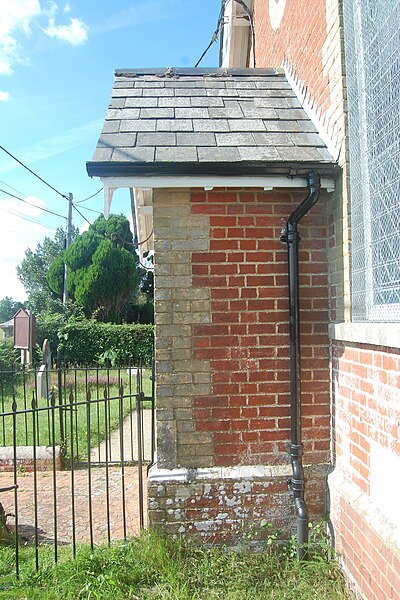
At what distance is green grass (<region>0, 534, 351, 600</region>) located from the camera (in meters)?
3.00

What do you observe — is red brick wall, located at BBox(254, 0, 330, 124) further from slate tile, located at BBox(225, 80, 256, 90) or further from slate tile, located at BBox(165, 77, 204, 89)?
slate tile, located at BBox(165, 77, 204, 89)

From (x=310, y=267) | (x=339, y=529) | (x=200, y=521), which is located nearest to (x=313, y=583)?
(x=339, y=529)

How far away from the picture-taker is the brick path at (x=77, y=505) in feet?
13.7

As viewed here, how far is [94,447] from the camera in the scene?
715 cm

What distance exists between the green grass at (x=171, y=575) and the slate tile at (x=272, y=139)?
3.03 m

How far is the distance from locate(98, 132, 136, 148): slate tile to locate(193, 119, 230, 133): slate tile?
541 millimetres

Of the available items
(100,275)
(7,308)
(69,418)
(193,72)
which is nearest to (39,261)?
(7,308)

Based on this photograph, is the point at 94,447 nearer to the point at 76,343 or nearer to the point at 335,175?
the point at 335,175

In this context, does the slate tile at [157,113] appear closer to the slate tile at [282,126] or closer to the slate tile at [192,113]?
the slate tile at [192,113]

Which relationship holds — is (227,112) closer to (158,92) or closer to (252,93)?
(252,93)

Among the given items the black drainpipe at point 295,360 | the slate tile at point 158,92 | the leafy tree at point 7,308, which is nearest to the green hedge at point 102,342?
the slate tile at point 158,92

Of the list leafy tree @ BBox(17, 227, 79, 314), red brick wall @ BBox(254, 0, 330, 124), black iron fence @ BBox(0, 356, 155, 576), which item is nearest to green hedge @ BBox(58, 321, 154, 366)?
black iron fence @ BBox(0, 356, 155, 576)

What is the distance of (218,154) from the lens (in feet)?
11.1

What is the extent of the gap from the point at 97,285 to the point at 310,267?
64.2ft
